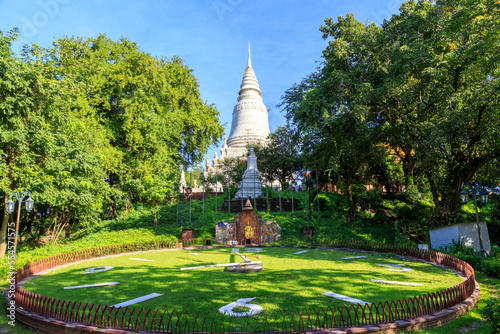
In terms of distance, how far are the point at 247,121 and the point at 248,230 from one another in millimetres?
32863

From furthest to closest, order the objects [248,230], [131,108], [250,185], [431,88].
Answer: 1. [250,185]
2. [131,108]
3. [248,230]
4. [431,88]

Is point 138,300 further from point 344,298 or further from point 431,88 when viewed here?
point 431,88

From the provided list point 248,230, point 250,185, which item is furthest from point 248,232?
point 250,185

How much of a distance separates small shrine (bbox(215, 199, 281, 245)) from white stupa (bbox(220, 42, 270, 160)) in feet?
90.1

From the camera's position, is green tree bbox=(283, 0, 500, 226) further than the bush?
No

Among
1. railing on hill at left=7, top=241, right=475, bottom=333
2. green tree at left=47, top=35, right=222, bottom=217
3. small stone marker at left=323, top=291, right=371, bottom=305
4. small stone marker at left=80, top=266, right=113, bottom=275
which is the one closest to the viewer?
railing on hill at left=7, top=241, right=475, bottom=333

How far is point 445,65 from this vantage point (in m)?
17.0

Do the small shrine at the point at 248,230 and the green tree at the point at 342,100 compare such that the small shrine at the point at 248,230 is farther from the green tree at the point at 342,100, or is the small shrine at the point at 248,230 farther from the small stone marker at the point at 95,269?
the small stone marker at the point at 95,269

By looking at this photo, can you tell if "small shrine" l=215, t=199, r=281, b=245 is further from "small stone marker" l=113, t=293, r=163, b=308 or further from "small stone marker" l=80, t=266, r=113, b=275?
"small stone marker" l=113, t=293, r=163, b=308

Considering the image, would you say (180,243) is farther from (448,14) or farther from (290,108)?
(448,14)

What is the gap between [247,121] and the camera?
53062 mm

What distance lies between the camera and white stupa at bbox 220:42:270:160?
51.6 metres

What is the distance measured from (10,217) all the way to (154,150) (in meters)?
12.3

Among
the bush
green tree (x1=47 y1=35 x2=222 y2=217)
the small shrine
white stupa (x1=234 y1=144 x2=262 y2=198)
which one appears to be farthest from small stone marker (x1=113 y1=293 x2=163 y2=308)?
white stupa (x1=234 y1=144 x2=262 y2=198)
